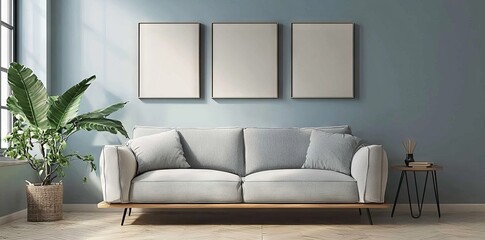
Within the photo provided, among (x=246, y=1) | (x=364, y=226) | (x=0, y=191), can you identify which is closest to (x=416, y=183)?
(x=364, y=226)

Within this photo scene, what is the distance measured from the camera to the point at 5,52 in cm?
574

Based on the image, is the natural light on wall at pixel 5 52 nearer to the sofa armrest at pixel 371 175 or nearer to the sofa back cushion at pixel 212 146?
the sofa back cushion at pixel 212 146

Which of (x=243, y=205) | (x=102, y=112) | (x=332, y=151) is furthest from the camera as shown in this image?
(x=102, y=112)

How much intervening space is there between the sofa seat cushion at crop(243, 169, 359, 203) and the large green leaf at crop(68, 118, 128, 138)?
1.19m

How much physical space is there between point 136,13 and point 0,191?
199 cm

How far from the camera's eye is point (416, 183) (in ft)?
19.4

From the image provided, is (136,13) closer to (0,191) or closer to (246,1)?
(246,1)

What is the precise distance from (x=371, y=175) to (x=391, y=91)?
4.20ft

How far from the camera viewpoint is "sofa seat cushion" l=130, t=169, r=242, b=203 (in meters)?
5.00

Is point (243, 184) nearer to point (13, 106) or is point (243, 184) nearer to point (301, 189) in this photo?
point (301, 189)

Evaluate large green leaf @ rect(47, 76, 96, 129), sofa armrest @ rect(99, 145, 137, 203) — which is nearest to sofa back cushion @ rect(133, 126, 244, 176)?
large green leaf @ rect(47, 76, 96, 129)

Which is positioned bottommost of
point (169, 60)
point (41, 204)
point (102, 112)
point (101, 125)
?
point (41, 204)

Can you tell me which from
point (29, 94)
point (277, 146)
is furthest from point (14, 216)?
point (277, 146)

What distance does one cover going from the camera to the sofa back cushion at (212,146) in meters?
5.59
